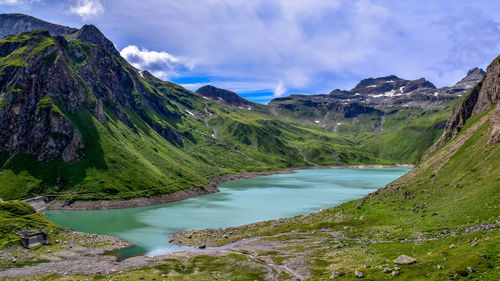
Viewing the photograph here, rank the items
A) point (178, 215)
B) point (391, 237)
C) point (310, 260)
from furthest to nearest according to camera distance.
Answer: point (178, 215) → point (391, 237) → point (310, 260)

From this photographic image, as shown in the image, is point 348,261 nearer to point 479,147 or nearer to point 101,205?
point 479,147

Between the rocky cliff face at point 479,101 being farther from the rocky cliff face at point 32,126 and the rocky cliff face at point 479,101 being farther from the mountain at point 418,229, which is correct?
the rocky cliff face at point 32,126

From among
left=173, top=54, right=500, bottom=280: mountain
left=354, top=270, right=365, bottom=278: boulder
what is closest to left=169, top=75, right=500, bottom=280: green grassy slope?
left=173, top=54, right=500, bottom=280: mountain

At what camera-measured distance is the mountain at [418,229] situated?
42.7m

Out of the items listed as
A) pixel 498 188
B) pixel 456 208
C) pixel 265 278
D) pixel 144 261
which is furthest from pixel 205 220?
pixel 498 188

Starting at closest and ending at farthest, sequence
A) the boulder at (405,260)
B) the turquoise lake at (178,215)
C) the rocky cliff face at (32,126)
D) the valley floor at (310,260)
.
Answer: the valley floor at (310,260) → the boulder at (405,260) → the turquoise lake at (178,215) → the rocky cliff face at (32,126)

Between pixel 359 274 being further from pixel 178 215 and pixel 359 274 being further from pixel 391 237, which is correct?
pixel 178 215

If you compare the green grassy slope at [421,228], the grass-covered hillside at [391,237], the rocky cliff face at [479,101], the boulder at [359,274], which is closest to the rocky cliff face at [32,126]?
the green grassy slope at [421,228]

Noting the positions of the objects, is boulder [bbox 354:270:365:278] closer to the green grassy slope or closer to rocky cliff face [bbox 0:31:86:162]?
the green grassy slope

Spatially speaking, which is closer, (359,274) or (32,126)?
(359,274)

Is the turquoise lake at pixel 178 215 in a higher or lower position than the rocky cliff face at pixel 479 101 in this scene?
lower

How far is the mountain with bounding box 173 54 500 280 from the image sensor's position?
140 feet

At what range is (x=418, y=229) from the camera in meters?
68.1

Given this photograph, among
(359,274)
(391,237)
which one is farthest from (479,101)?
(359,274)
